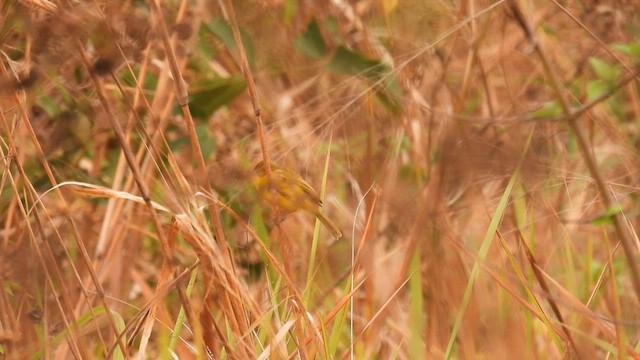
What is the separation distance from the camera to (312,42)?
2.49 m

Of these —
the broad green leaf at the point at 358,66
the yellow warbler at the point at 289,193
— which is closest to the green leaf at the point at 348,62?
the broad green leaf at the point at 358,66

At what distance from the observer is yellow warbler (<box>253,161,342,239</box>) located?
199 centimetres

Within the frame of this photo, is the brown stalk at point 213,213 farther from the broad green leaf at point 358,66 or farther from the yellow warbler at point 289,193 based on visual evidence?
the broad green leaf at point 358,66

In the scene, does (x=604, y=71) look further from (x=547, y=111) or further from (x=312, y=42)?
(x=312, y=42)

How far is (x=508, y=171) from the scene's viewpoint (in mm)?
1270

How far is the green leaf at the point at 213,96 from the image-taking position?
266 centimetres

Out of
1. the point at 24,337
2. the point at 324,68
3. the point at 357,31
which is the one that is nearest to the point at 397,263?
the point at 324,68

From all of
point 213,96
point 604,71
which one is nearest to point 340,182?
point 213,96

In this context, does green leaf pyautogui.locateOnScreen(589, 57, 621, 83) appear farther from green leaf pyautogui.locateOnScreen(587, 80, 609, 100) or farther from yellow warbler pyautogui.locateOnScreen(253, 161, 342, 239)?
yellow warbler pyautogui.locateOnScreen(253, 161, 342, 239)

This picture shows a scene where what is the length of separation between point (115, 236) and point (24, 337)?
537 mm

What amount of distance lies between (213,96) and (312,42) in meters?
0.35

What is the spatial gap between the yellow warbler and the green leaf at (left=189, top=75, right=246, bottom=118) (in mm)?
563

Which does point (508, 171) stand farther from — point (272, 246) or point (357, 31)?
point (357, 31)

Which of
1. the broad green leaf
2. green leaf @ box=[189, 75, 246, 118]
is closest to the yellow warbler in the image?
the broad green leaf
